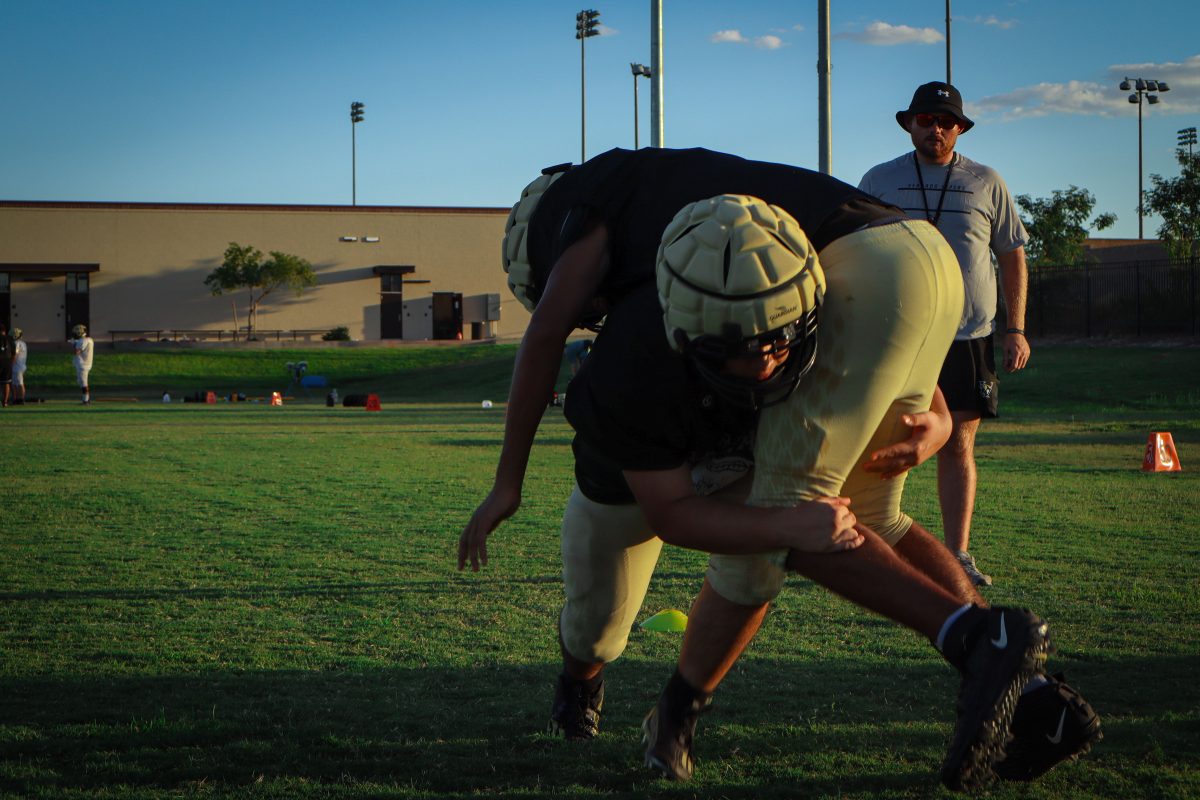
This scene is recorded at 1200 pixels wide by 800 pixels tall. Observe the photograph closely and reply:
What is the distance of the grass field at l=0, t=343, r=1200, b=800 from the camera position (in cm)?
318

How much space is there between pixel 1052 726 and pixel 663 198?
1546 mm

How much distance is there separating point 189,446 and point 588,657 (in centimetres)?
1235

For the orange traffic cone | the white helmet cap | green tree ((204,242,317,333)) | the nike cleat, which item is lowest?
the nike cleat

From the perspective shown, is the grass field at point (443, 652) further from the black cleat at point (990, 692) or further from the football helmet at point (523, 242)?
the football helmet at point (523, 242)

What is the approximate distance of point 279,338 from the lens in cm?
5509

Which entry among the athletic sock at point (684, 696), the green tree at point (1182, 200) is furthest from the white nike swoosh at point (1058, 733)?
the green tree at point (1182, 200)

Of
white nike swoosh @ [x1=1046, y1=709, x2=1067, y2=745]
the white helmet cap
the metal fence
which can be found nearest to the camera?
white nike swoosh @ [x1=1046, y1=709, x2=1067, y2=745]

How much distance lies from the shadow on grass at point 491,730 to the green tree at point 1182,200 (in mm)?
36275

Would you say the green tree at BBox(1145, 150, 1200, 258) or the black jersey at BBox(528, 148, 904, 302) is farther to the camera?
the green tree at BBox(1145, 150, 1200, 258)

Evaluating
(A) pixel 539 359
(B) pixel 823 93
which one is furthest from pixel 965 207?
(B) pixel 823 93

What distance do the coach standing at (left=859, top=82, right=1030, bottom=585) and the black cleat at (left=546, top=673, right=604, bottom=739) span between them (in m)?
2.59

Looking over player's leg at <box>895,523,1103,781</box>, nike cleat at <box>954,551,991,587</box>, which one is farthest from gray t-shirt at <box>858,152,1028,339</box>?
player's leg at <box>895,523,1103,781</box>

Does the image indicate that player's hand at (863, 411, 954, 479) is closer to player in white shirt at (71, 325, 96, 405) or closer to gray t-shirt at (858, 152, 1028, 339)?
gray t-shirt at (858, 152, 1028, 339)

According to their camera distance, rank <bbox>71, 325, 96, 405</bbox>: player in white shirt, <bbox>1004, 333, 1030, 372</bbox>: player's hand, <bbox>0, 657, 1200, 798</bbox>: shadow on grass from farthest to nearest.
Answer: <bbox>71, 325, 96, 405</bbox>: player in white shirt → <bbox>1004, 333, 1030, 372</bbox>: player's hand → <bbox>0, 657, 1200, 798</bbox>: shadow on grass
